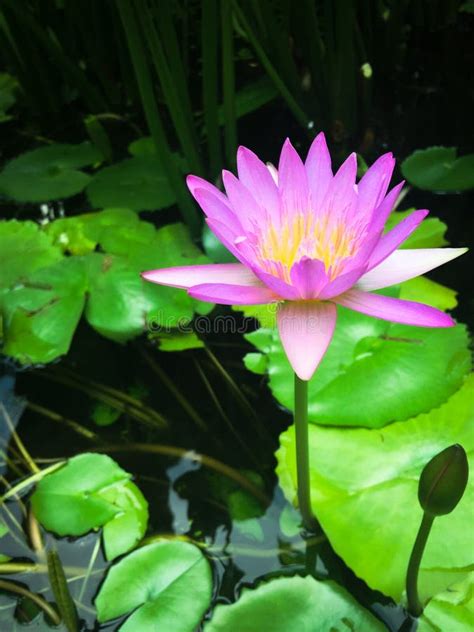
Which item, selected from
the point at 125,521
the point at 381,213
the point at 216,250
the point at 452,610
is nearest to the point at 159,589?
the point at 125,521

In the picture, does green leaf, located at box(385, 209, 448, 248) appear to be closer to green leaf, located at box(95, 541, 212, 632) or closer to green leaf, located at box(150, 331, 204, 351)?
green leaf, located at box(150, 331, 204, 351)

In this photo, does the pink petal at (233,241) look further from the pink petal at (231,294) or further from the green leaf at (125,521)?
the green leaf at (125,521)

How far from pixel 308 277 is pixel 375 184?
6.5 inches

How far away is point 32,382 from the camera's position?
1.31 metres

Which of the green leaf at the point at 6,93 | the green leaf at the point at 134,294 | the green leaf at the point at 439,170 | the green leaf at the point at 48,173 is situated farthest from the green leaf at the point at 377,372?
the green leaf at the point at 6,93

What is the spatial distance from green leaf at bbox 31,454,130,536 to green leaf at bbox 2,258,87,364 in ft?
1.04

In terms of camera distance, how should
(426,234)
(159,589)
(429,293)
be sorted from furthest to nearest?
(426,234), (429,293), (159,589)

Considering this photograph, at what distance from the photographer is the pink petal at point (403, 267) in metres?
0.72

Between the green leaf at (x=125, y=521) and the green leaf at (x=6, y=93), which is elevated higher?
the green leaf at (x=6, y=93)

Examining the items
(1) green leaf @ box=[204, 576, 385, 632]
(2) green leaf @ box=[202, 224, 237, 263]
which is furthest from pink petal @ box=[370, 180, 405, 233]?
(2) green leaf @ box=[202, 224, 237, 263]

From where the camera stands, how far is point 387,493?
3.00 feet

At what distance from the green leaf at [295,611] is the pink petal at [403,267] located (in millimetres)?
425

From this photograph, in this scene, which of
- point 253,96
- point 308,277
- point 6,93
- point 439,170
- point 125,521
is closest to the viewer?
point 308,277

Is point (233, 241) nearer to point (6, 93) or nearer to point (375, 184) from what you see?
point (375, 184)
